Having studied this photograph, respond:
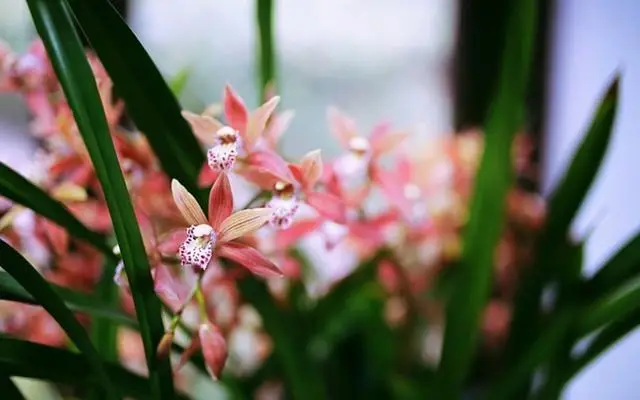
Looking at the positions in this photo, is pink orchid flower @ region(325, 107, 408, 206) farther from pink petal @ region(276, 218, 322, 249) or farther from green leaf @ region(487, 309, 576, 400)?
green leaf @ region(487, 309, 576, 400)

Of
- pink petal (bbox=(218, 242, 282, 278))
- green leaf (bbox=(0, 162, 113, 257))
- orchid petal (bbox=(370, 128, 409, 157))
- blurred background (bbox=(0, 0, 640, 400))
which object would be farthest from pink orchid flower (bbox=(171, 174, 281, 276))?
blurred background (bbox=(0, 0, 640, 400))

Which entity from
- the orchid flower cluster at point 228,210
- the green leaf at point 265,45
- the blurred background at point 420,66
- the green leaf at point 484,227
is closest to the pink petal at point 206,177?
the orchid flower cluster at point 228,210

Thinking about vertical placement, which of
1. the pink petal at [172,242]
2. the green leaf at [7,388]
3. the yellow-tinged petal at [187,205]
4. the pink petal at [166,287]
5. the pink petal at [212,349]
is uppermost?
the pink petal at [172,242]

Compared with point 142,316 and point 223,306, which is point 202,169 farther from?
point 223,306

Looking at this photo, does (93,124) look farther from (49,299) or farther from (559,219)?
(559,219)

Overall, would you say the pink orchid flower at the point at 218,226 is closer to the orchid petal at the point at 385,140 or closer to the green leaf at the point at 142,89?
the green leaf at the point at 142,89

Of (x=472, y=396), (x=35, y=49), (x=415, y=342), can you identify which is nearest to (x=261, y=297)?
(x=35, y=49)

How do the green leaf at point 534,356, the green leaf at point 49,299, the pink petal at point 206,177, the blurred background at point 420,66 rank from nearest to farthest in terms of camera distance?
the green leaf at point 49,299 < the pink petal at point 206,177 < the green leaf at point 534,356 < the blurred background at point 420,66
